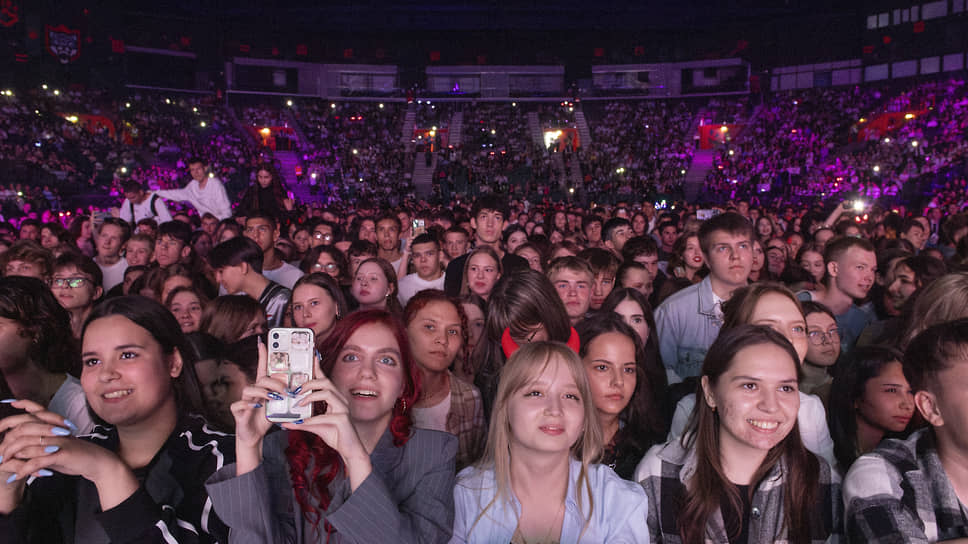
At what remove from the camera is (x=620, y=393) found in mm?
3355

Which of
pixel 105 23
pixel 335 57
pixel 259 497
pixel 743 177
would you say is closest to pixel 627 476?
pixel 259 497

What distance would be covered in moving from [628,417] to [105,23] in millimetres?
39490

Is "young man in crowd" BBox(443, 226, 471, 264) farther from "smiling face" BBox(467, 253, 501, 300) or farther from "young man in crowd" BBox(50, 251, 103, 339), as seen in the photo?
"young man in crowd" BBox(50, 251, 103, 339)

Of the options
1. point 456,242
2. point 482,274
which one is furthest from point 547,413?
point 456,242

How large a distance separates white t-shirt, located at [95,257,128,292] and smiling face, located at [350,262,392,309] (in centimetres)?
284

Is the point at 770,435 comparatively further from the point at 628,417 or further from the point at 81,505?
the point at 81,505

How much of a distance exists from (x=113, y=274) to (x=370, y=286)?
10.2 ft

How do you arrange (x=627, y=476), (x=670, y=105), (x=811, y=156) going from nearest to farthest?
(x=627, y=476) → (x=811, y=156) → (x=670, y=105)

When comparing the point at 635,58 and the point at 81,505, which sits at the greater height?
the point at 635,58

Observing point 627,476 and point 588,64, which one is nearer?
point 627,476

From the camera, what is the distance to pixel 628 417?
3543mm

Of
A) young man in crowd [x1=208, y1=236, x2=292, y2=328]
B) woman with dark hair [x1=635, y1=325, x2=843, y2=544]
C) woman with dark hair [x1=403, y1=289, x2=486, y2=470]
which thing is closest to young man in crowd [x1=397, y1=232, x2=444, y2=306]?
young man in crowd [x1=208, y1=236, x2=292, y2=328]

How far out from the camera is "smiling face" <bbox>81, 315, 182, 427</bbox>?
2.34 m

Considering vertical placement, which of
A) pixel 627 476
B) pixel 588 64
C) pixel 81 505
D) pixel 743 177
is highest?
pixel 588 64
